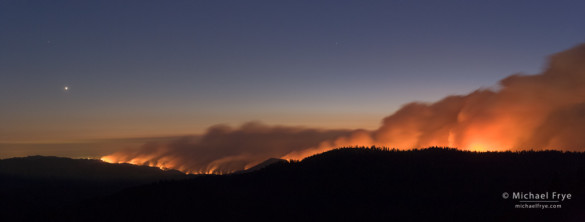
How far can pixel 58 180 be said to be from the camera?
14262 centimetres

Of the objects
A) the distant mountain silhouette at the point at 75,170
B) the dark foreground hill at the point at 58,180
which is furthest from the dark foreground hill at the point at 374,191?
the distant mountain silhouette at the point at 75,170

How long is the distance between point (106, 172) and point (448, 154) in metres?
135

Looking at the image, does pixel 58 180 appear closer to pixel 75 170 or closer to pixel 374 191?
pixel 75 170

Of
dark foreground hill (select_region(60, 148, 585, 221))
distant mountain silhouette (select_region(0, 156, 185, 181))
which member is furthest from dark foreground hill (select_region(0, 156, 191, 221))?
dark foreground hill (select_region(60, 148, 585, 221))

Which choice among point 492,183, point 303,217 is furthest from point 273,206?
point 492,183

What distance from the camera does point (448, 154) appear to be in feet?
187

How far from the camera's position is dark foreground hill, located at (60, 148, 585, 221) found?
112ft

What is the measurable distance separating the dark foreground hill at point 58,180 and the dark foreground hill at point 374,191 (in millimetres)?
39189

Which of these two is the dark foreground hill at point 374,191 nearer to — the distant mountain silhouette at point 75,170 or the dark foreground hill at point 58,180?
the dark foreground hill at point 58,180

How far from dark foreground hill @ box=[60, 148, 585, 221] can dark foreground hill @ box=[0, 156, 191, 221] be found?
39.2 meters

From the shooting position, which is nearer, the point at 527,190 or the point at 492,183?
the point at 527,190

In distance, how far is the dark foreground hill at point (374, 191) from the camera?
34.1m

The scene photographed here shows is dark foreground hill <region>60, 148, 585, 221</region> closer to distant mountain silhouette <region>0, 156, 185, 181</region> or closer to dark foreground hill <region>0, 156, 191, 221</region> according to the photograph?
dark foreground hill <region>0, 156, 191, 221</region>

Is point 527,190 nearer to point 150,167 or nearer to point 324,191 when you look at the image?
point 324,191
